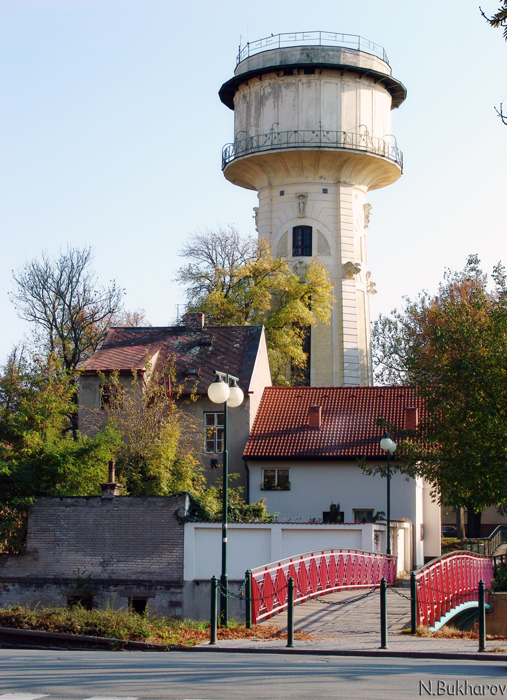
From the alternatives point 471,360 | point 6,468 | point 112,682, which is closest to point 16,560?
point 6,468

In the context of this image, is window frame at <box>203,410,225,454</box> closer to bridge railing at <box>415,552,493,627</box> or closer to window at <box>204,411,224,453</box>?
window at <box>204,411,224,453</box>

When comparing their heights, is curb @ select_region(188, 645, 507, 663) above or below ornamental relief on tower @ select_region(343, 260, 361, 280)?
below

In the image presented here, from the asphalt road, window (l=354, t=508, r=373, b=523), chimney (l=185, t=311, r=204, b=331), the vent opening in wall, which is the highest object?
chimney (l=185, t=311, r=204, b=331)

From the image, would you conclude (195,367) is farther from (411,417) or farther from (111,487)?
(111,487)

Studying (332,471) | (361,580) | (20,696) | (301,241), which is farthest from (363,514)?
(20,696)

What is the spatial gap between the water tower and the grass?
90.0 feet

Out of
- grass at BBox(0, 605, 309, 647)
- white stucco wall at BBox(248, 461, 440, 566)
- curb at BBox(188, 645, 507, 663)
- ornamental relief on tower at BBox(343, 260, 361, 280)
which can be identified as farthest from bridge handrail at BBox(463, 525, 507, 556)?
→ curb at BBox(188, 645, 507, 663)

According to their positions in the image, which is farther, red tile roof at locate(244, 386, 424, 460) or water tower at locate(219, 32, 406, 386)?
water tower at locate(219, 32, 406, 386)

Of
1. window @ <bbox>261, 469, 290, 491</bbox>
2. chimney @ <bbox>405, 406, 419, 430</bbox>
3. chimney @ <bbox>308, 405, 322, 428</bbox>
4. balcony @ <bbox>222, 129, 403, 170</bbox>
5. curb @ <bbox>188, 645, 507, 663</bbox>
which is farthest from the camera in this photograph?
balcony @ <bbox>222, 129, 403, 170</bbox>

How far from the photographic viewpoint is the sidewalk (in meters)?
14.4

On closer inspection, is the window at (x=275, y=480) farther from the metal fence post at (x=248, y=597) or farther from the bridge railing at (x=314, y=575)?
the metal fence post at (x=248, y=597)

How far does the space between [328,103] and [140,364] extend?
16943 mm

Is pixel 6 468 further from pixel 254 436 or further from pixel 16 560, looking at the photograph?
pixel 254 436

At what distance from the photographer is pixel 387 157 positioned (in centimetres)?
4569
